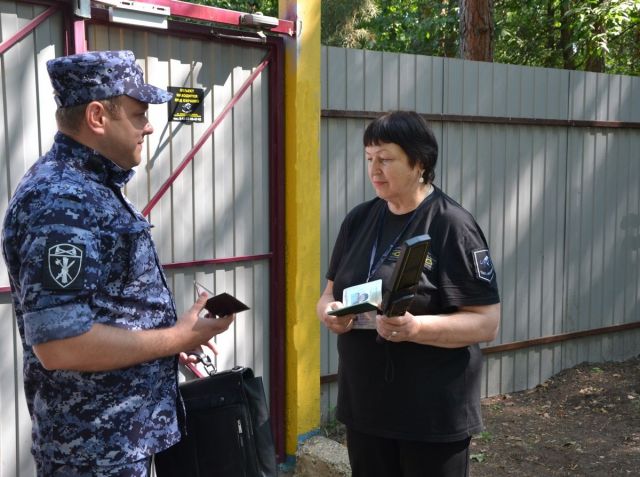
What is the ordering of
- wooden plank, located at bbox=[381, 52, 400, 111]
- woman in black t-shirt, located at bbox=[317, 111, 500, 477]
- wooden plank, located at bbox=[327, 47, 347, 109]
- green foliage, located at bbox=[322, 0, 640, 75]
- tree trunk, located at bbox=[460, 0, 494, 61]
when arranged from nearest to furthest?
1. woman in black t-shirt, located at bbox=[317, 111, 500, 477]
2. wooden plank, located at bbox=[327, 47, 347, 109]
3. wooden plank, located at bbox=[381, 52, 400, 111]
4. tree trunk, located at bbox=[460, 0, 494, 61]
5. green foliage, located at bbox=[322, 0, 640, 75]

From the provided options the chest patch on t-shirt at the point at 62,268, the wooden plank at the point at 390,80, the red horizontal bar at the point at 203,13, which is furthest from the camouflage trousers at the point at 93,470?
the wooden plank at the point at 390,80

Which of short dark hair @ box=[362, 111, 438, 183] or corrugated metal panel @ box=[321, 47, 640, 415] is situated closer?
short dark hair @ box=[362, 111, 438, 183]

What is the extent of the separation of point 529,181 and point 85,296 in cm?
470

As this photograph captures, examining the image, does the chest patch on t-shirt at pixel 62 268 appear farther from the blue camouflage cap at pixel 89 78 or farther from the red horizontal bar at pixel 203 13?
the red horizontal bar at pixel 203 13

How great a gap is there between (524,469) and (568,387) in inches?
64.2

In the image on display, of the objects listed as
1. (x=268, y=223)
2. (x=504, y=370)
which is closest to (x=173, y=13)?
(x=268, y=223)

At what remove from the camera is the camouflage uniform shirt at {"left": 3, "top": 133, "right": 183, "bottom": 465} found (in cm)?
177

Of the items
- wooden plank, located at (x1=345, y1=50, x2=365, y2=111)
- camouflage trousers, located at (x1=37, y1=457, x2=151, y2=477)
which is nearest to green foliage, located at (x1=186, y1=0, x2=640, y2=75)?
wooden plank, located at (x1=345, y1=50, x2=365, y2=111)

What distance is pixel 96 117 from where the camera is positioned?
6.46 ft

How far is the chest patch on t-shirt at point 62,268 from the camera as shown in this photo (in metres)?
1.75

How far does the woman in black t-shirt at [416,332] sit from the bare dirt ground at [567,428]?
2192mm

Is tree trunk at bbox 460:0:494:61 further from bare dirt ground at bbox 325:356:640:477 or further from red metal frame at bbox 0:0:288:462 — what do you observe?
red metal frame at bbox 0:0:288:462

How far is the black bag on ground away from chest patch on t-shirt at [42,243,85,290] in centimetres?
67

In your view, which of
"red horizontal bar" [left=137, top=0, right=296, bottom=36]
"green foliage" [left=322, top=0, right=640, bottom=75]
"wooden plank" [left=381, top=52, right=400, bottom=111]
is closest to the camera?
"red horizontal bar" [left=137, top=0, right=296, bottom=36]
